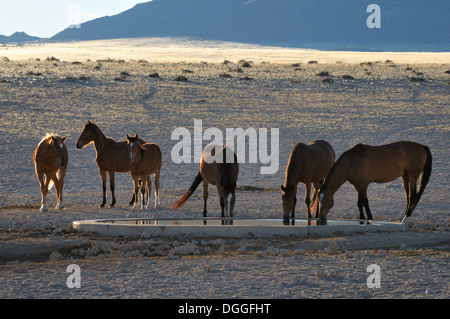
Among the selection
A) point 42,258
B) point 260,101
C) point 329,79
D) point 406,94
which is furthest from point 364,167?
point 329,79

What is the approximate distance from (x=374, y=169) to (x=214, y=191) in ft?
20.5

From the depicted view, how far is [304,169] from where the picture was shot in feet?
46.0

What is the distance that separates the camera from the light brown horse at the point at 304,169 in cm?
1317

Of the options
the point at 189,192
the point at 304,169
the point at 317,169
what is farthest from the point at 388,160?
the point at 189,192

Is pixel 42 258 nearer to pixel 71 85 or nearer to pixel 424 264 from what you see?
pixel 424 264

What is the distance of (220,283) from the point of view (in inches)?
382

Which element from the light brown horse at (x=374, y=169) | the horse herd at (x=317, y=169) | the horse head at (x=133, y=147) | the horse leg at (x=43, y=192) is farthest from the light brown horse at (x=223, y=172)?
the horse leg at (x=43, y=192)

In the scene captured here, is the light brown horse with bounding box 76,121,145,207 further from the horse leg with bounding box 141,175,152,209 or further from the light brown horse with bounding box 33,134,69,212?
the light brown horse with bounding box 33,134,69,212

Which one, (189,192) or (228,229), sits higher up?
(189,192)

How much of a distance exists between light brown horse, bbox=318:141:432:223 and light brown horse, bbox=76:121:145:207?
544 cm

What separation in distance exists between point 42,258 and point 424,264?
5.90 metres

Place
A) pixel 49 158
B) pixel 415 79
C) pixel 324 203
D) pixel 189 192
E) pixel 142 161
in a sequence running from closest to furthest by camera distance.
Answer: pixel 324 203
pixel 189 192
pixel 49 158
pixel 142 161
pixel 415 79

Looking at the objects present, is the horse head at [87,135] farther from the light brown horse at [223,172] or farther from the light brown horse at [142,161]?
the light brown horse at [223,172]

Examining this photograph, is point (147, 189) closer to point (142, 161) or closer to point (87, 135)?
point (142, 161)
